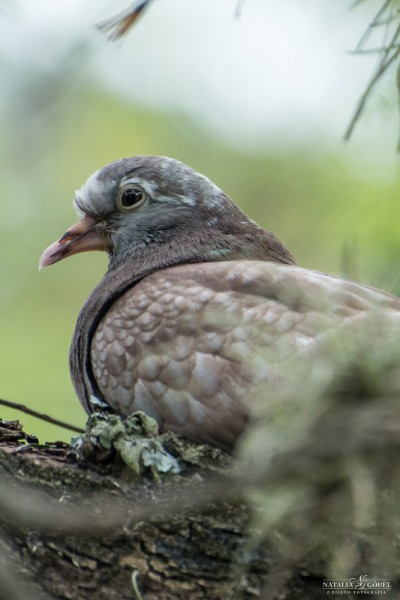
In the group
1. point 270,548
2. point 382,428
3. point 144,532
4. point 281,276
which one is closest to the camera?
point 382,428

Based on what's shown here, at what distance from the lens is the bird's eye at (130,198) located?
19.4 ft

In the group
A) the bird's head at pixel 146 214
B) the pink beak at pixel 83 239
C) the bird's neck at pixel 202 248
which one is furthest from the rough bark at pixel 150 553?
the pink beak at pixel 83 239

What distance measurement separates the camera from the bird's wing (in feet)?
13.3

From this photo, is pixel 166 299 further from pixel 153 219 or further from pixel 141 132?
pixel 141 132

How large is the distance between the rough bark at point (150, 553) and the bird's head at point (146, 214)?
105 inches

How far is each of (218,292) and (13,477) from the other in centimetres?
161

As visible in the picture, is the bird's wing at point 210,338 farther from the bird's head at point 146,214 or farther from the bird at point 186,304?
the bird's head at point 146,214

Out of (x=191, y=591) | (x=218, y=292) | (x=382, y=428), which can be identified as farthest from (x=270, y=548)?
(x=218, y=292)

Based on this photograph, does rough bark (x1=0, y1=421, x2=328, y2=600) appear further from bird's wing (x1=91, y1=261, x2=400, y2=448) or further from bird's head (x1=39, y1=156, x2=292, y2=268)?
bird's head (x1=39, y1=156, x2=292, y2=268)

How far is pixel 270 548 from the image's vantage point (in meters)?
2.99

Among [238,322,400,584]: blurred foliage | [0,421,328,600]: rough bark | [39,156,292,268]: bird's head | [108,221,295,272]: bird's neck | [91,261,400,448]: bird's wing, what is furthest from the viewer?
[39,156,292,268]: bird's head

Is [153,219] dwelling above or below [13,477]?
above

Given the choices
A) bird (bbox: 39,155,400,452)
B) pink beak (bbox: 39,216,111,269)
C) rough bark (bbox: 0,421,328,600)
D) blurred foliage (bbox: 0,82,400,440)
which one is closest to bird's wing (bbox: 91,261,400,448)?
bird (bbox: 39,155,400,452)

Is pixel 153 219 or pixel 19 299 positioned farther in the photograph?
pixel 19 299
